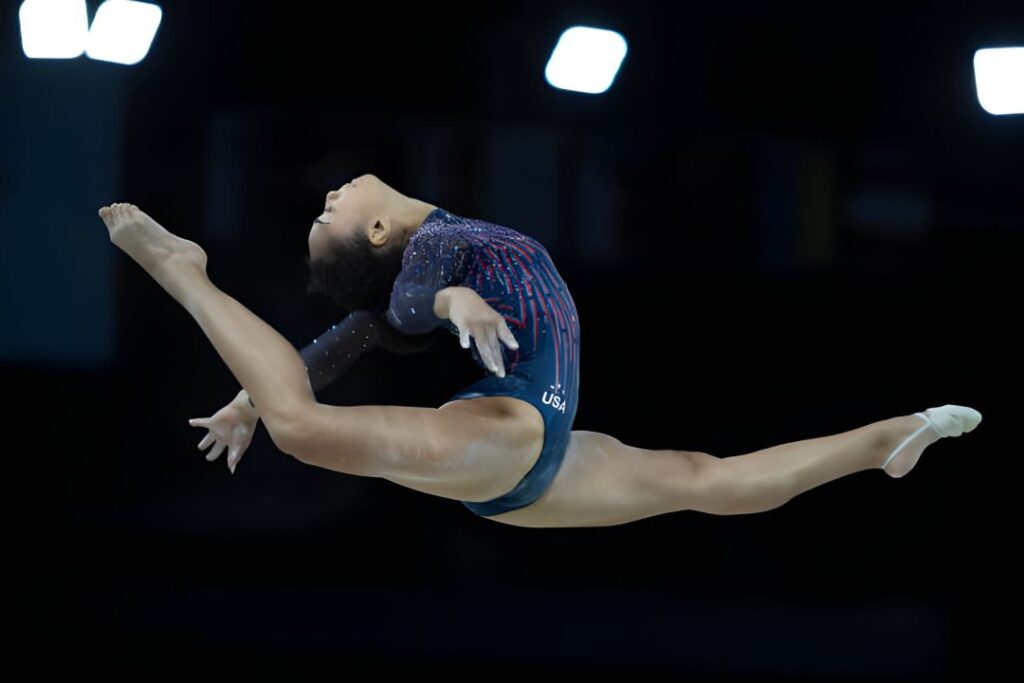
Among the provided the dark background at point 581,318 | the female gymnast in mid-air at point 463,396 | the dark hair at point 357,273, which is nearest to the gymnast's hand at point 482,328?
the female gymnast in mid-air at point 463,396

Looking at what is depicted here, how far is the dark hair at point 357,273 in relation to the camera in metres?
3.08

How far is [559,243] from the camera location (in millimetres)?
4035

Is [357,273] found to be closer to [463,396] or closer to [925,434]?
[463,396]

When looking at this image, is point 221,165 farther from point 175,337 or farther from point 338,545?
point 338,545

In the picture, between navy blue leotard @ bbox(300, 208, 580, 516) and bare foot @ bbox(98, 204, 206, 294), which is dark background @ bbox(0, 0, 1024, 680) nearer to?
navy blue leotard @ bbox(300, 208, 580, 516)

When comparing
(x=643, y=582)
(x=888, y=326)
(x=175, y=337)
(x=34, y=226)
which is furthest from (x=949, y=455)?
(x=34, y=226)

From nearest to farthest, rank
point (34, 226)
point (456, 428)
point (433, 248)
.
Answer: point (456, 428), point (433, 248), point (34, 226)

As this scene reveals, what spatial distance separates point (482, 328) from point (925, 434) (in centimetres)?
122

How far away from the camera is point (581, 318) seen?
4.07 m

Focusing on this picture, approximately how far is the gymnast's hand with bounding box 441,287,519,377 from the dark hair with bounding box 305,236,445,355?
0.52 m

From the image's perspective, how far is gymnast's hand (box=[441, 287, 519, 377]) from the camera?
8.21 ft

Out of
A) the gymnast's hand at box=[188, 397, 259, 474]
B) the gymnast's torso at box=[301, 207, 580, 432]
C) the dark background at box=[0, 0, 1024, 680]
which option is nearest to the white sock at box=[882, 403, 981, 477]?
the gymnast's torso at box=[301, 207, 580, 432]

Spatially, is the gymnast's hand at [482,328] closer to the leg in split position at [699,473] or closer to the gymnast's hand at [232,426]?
the leg in split position at [699,473]

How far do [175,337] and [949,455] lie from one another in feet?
7.62
